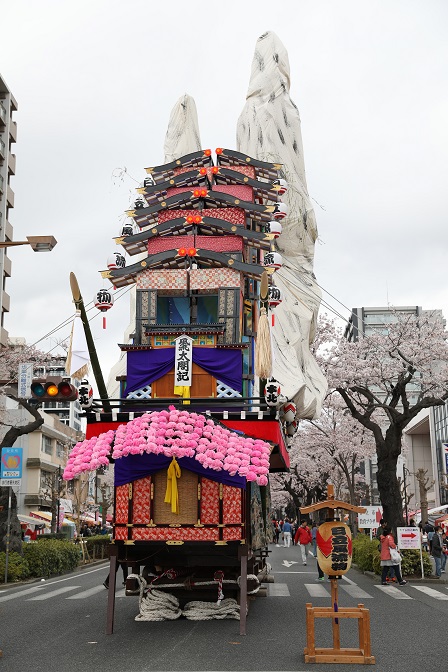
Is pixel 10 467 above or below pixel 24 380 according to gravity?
below

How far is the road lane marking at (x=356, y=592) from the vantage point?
767 inches

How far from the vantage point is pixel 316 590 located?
20875 mm

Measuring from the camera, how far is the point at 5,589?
23141 millimetres

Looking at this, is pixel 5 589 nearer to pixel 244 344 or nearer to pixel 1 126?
pixel 244 344

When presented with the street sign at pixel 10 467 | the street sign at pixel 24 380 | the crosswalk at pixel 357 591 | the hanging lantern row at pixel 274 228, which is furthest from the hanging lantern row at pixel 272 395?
the street sign at pixel 10 467

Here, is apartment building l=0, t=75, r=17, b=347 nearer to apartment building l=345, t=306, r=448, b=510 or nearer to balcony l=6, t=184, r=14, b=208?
balcony l=6, t=184, r=14, b=208

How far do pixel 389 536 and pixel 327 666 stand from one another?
1228cm

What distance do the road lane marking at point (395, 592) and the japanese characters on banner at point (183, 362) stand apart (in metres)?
8.94

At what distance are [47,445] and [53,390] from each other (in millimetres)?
59295

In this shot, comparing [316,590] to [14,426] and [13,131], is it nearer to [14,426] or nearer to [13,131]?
[14,426]

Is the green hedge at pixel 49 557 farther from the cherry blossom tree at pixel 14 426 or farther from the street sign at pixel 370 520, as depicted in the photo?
the street sign at pixel 370 520

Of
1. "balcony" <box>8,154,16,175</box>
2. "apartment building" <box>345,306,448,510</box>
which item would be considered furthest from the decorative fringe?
"apartment building" <box>345,306,448,510</box>

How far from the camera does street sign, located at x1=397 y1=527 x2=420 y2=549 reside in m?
23.4

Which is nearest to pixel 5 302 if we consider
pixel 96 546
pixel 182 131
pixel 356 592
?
pixel 182 131
